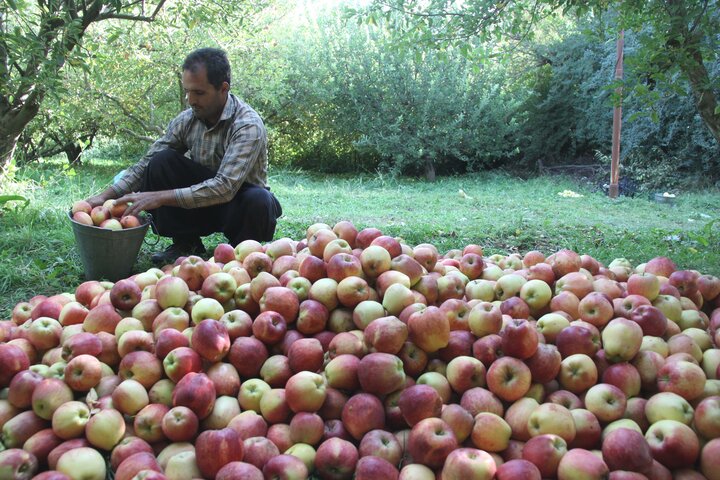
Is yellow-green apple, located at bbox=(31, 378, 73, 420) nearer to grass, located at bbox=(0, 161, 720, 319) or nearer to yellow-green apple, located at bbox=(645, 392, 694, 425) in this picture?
grass, located at bbox=(0, 161, 720, 319)

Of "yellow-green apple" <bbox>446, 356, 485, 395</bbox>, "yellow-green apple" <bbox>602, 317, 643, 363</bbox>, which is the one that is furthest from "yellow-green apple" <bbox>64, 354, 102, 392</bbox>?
"yellow-green apple" <bbox>602, 317, 643, 363</bbox>

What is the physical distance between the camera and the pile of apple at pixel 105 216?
3471 mm

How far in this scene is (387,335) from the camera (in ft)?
6.69

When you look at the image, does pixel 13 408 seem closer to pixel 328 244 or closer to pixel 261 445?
pixel 261 445

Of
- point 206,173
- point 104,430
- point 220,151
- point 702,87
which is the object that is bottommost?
point 104,430

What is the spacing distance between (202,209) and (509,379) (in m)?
2.91

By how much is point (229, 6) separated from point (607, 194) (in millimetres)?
6788

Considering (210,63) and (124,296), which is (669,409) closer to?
(124,296)

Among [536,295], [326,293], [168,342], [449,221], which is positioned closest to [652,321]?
[536,295]

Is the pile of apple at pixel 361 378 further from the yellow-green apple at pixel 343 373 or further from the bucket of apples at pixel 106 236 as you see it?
the bucket of apples at pixel 106 236

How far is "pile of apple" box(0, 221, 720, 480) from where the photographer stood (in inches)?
66.7

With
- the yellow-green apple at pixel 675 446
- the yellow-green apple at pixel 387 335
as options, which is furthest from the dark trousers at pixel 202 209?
the yellow-green apple at pixel 675 446

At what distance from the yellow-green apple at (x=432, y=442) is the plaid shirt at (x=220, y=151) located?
2.51 m

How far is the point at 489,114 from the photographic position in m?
11.7
